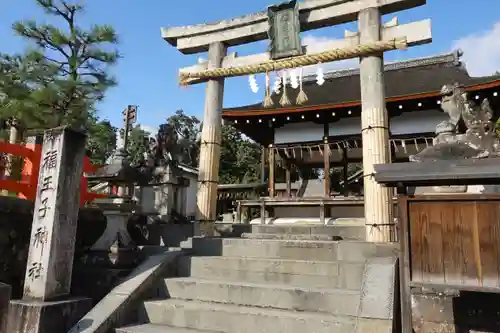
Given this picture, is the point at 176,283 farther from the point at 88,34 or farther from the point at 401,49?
the point at 88,34

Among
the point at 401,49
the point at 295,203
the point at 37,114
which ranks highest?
the point at 401,49

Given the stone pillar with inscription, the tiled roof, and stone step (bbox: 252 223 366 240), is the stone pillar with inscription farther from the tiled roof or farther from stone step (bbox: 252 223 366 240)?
the tiled roof

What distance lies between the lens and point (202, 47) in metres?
9.17

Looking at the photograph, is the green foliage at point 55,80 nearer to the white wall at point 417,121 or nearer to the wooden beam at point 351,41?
the wooden beam at point 351,41

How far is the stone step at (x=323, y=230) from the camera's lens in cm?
838

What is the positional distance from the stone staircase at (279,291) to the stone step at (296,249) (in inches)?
0.6

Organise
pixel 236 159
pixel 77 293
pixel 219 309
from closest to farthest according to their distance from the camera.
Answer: pixel 219 309, pixel 77 293, pixel 236 159

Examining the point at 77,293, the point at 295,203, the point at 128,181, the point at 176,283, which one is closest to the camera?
the point at 176,283

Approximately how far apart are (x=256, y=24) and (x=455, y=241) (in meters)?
6.57

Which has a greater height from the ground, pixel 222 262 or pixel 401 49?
pixel 401 49

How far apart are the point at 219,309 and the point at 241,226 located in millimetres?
4572

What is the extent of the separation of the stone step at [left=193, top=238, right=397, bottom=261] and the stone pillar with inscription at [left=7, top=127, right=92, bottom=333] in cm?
228

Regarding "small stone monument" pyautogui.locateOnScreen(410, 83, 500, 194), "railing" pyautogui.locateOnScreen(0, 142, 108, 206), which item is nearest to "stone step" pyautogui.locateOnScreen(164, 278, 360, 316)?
"small stone monument" pyautogui.locateOnScreen(410, 83, 500, 194)

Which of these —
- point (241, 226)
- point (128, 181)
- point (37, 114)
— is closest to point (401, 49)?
point (241, 226)
